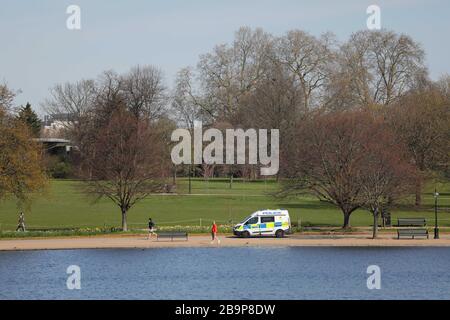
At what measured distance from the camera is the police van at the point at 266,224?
62656 millimetres

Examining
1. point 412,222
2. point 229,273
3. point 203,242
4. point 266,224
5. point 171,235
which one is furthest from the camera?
point 412,222

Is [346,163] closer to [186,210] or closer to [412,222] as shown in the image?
[412,222]

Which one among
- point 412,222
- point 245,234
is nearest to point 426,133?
point 412,222

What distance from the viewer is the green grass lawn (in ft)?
238

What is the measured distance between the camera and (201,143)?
114500 millimetres

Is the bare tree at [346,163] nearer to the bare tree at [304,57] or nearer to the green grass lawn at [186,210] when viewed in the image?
the green grass lawn at [186,210]

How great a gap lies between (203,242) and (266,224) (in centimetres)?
556

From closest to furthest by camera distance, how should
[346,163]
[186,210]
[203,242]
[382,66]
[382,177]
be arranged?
1. [203,242]
2. [382,177]
3. [346,163]
4. [186,210]
5. [382,66]

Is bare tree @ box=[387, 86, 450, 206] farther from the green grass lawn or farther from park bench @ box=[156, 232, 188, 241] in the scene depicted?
park bench @ box=[156, 232, 188, 241]

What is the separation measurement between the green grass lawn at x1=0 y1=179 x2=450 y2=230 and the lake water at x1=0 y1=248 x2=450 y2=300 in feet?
45.3

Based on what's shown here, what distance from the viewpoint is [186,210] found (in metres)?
81.1

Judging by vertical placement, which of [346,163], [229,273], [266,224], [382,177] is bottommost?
[229,273]

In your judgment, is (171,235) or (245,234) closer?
(171,235)
